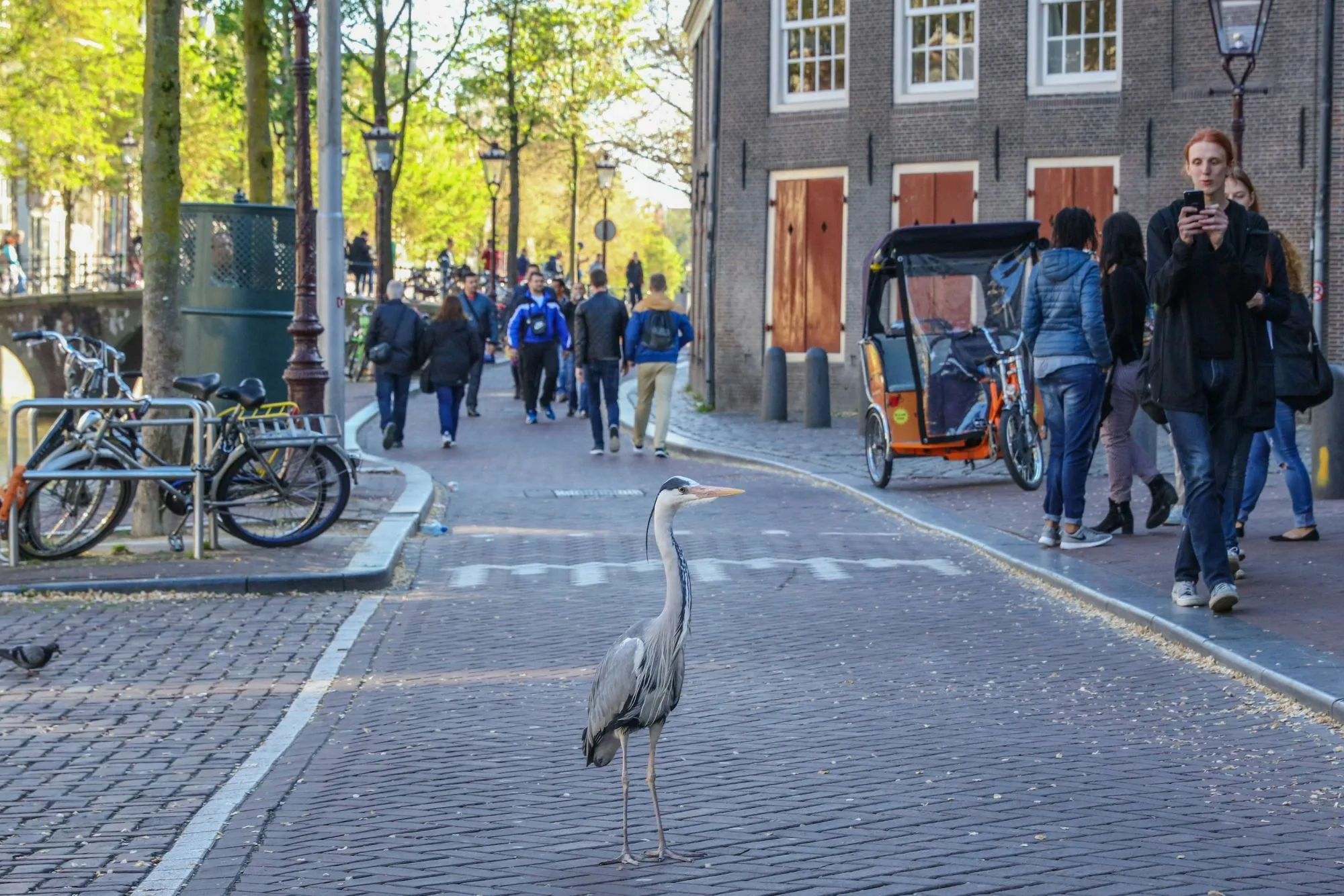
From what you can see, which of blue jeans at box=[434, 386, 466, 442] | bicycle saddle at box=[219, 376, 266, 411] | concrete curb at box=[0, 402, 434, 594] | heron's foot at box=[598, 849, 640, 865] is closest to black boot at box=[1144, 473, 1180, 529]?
concrete curb at box=[0, 402, 434, 594]

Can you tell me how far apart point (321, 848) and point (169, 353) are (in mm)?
8025

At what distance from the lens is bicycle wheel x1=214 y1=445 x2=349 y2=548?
11469mm

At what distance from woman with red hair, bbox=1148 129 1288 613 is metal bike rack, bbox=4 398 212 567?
572cm

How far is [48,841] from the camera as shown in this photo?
5254 mm

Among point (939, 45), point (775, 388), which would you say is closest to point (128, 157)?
point (939, 45)

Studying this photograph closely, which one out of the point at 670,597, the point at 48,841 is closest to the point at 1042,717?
the point at 670,597

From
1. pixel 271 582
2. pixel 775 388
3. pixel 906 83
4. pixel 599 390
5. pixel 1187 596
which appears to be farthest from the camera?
pixel 906 83

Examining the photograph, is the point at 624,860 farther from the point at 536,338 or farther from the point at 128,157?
the point at 128,157

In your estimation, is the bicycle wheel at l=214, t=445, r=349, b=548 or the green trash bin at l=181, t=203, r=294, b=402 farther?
the green trash bin at l=181, t=203, r=294, b=402

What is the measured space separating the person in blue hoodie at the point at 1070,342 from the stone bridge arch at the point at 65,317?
3627 cm

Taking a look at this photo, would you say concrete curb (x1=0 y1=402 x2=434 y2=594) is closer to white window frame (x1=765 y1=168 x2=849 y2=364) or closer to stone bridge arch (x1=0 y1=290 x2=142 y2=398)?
white window frame (x1=765 y1=168 x2=849 y2=364)

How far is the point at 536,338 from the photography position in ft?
76.9

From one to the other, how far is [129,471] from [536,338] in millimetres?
12671

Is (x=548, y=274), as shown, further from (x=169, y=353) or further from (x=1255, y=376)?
(x=1255, y=376)
